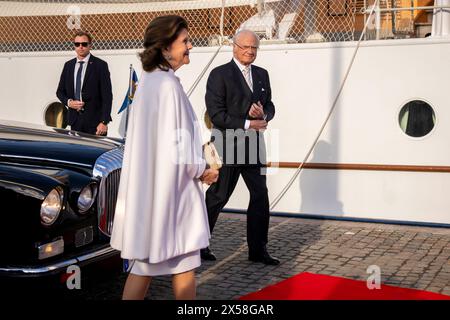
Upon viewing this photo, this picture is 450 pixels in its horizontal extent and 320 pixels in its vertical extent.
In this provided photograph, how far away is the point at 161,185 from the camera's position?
4.00m

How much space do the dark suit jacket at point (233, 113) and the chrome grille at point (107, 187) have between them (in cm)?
152

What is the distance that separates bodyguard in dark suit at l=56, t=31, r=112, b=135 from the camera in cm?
895

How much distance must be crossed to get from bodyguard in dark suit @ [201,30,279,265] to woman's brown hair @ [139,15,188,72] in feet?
8.40

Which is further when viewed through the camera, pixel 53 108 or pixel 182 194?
pixel 53 108

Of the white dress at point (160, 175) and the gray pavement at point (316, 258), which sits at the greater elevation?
the white dress at point (160, 175)

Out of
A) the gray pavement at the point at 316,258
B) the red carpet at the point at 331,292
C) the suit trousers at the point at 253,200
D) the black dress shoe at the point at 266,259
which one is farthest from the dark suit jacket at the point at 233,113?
the red carpet at the point at 331,292

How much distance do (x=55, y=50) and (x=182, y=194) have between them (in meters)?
7.34

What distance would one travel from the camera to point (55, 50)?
428 inches

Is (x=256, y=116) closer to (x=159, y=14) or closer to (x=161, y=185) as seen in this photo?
(x=161, y=185)

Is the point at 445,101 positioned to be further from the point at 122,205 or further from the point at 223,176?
the point at 122,205

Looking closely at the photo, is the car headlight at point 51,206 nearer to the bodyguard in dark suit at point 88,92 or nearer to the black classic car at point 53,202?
the black classic car at point 53,202

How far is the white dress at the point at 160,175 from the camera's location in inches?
157

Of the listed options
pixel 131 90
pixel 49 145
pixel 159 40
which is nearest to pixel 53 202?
pixel 49 145

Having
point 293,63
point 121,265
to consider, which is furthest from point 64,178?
point 293,63
